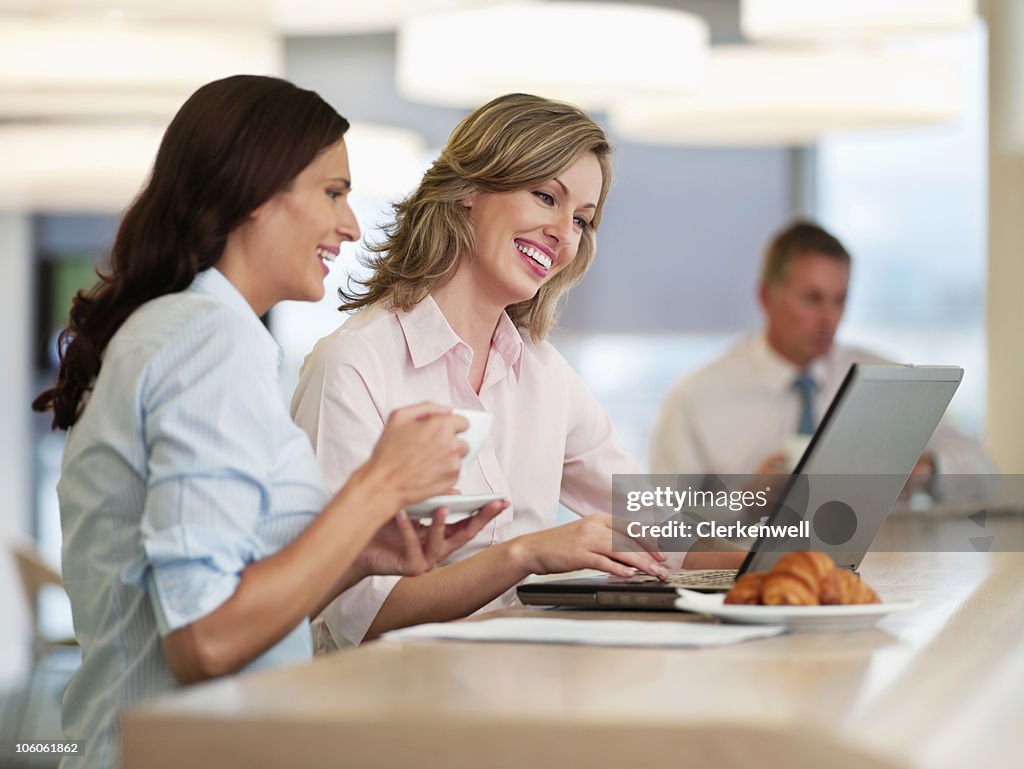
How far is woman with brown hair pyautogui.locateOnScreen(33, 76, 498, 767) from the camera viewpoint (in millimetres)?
1530

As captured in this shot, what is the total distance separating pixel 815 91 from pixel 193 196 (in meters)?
3.02

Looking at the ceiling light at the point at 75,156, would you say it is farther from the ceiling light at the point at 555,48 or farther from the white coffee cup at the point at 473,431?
the white coffee cup at the point at 473,431

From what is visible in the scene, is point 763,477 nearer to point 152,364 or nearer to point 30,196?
point 152,364

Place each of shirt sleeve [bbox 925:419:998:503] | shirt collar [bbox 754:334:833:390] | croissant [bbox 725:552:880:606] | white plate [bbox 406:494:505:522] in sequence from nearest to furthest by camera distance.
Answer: croissant [bbox 725:552:880:606] → white plate [bbox 406:494:505:522] → shirt sleeve [bbox 925:419:998:503] → shirt collar [bbox 754:334:833:390]

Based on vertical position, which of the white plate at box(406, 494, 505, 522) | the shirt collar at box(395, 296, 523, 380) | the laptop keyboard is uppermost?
the shirt collar at box(395, 296, 523, 380)

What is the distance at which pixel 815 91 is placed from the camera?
14.4 feet

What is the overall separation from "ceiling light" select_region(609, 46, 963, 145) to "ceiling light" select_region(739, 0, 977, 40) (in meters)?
0.34

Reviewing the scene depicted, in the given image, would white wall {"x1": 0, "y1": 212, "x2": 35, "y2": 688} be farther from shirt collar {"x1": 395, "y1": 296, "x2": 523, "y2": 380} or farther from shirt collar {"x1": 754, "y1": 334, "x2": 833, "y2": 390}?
shirt collar {"x1": 395, "y1": 296, "x2": 523, "y2": 380}

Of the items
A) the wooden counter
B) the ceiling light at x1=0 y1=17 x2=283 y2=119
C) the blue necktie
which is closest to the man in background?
the blue necktie

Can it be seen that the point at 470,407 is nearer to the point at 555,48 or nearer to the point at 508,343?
the point at 508,343

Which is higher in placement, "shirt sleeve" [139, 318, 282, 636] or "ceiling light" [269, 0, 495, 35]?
"ceiling light" [269, 0, 495, 35]

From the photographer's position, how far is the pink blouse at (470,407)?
2191 millimetres

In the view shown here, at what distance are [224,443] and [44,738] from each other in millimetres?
5647

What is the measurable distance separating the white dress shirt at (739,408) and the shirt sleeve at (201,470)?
3582mm
